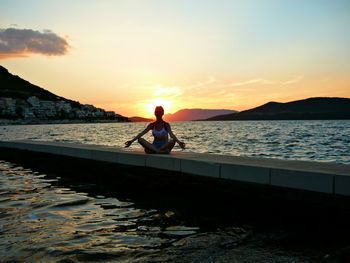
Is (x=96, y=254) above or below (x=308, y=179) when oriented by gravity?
below

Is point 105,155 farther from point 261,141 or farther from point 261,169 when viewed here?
point 261,141

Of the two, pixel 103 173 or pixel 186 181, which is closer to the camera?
pixel 186 181

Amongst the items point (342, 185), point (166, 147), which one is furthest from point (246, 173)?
point (166, 147)

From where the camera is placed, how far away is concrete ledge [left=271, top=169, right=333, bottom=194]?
7.15 meters

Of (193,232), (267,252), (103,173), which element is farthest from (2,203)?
(267,252)

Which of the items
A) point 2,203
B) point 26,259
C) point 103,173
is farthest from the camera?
point 103,173

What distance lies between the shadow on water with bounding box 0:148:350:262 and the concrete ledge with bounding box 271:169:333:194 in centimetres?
15

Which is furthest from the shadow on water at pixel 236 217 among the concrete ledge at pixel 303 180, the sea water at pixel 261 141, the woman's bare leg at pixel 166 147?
the sea water at pixel 261 141

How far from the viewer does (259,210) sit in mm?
8266

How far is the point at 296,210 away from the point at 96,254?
13.4 feet

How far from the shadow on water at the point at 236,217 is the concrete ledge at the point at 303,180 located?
0.15m

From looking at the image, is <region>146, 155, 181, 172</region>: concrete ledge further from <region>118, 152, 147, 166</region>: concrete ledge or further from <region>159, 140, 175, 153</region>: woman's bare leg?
<region>159, 140, 175, 153</region>: woman's bare leg

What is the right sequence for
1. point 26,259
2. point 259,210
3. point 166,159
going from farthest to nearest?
1. point 166,159
2. point 259,210
3. point 26,259

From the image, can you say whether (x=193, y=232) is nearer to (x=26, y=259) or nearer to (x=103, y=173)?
(x=26, y=259)
